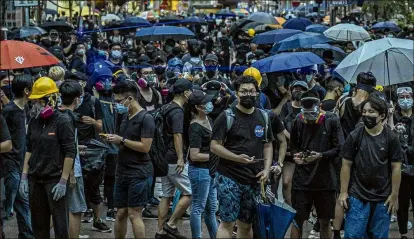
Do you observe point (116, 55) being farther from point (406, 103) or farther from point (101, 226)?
point (406, 103)

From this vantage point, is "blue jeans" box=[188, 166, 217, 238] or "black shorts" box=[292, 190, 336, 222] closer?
"black shorts" box=[292, 190, 336, 222]

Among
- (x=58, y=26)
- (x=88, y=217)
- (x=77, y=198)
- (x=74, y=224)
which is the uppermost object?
(x=58, y=26)

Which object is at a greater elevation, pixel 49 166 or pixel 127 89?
pixel 127 89

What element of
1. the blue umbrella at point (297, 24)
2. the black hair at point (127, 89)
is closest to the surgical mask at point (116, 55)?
the black hair at point (127, 89)

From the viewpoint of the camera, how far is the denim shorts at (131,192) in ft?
29.7

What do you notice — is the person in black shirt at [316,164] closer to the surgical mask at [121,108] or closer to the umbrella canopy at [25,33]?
the surgical mask at [121,108]

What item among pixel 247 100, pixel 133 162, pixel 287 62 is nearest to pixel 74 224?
pixel 133 162

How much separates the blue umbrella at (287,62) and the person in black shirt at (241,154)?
4.04 metres

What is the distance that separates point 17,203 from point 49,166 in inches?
Answer: 69.6

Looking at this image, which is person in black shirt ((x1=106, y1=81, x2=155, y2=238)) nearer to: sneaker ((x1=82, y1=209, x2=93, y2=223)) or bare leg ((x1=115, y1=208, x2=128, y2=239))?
bare leg ((x1=115, y1=208, x2=128, y2=239))

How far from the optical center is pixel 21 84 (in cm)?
991

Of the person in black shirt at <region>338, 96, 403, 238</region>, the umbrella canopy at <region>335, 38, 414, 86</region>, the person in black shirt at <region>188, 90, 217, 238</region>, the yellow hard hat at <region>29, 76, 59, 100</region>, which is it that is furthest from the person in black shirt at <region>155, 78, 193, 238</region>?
the person in black shirt at <region>338, 96, 403, 238</region>

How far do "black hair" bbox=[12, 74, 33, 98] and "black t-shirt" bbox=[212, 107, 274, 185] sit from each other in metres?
2.53

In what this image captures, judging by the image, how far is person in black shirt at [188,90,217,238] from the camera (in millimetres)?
9703
